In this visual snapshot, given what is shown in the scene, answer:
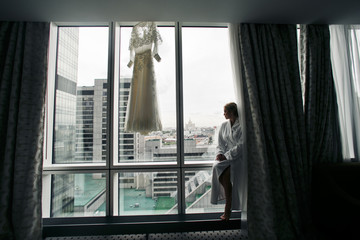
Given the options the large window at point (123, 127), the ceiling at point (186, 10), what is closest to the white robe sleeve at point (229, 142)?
the large window at point (123, 127)

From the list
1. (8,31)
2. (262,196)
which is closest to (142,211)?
(262,196)

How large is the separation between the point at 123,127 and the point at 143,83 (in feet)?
2.15

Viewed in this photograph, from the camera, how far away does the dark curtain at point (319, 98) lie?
1.76 m

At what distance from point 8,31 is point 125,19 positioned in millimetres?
1304

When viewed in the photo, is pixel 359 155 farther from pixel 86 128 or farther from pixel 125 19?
pixel 86 128

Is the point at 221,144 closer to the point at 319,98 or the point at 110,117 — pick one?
the point at 319,98

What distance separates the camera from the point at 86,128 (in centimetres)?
202

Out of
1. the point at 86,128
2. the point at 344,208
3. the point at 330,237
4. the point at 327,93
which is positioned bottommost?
the point at 330,237

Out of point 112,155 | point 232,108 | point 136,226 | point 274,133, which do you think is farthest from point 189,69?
point 136,226

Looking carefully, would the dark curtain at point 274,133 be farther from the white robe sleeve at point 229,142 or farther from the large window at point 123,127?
the large window at point 123,127

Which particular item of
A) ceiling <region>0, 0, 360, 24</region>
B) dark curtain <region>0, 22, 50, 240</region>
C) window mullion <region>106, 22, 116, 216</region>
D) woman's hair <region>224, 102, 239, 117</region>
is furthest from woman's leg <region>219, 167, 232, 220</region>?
dark curtain <region>0, 22, 50, 240</region>

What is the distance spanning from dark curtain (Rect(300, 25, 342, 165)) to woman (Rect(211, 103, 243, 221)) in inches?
32.0

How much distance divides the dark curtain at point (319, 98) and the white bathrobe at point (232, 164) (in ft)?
2.63

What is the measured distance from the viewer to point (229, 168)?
1709 millimetres
